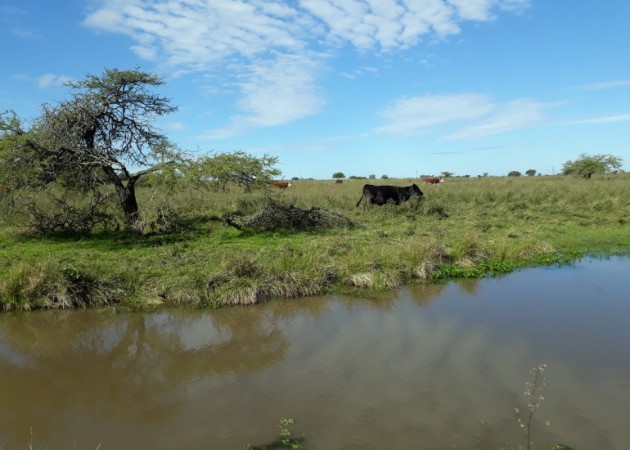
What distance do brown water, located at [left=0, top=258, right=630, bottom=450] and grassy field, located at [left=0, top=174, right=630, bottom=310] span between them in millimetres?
434

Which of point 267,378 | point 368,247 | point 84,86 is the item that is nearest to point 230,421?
point 267,378

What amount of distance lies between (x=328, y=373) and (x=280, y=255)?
15.6 ft

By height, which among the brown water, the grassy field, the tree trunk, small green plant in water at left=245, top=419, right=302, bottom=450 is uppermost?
the tree trunk

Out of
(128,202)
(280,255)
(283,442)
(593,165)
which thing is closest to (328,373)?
(283,442)

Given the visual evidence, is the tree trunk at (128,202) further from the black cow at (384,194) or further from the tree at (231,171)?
the black cow at (384,194)

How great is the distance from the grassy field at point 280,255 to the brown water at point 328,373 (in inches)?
17.1

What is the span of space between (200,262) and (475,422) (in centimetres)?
643

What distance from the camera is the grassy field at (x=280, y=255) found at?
25.2 feet

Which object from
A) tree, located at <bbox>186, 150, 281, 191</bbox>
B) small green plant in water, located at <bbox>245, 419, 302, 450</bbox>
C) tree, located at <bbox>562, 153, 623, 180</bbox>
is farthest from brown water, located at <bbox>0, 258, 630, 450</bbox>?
tree, located at <bbox>562, 153, 623, 180</bbox>

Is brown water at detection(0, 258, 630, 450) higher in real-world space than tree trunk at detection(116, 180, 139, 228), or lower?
lower

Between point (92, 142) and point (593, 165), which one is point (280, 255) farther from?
point (593, 165)

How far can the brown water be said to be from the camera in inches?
159

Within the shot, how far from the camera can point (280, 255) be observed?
9.74m

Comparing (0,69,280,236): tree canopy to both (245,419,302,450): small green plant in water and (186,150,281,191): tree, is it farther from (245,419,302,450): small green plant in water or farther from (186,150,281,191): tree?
(245,419,302,450): small green plant in water
